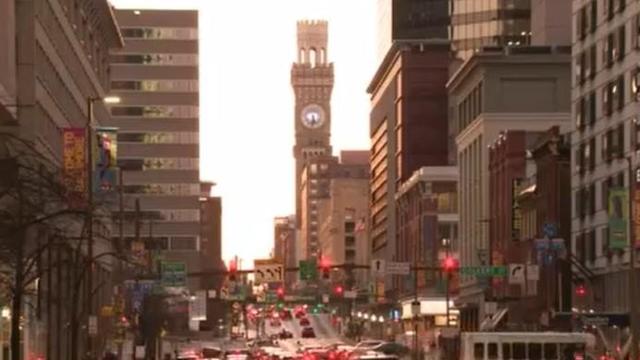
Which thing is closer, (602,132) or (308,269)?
(602,132)

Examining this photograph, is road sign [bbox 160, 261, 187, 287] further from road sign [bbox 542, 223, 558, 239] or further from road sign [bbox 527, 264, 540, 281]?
road sign [bbox 542, 223, 558, 239]

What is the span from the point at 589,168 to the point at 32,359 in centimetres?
3650

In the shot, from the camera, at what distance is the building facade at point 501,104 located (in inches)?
5763

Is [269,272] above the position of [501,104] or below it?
below

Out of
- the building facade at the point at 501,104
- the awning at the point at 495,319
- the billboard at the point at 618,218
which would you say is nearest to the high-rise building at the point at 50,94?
the billboard at the point at 618,218

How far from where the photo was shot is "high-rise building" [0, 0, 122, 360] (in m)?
75.2

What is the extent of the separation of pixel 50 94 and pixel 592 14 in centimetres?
2935

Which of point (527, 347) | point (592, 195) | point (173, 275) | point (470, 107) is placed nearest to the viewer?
point (527, 347)

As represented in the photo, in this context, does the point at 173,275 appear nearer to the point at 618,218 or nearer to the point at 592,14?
the point at 592,14

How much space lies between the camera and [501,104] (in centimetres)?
14838

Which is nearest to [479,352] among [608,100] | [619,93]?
[619,93]

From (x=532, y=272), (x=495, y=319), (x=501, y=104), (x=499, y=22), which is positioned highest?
(x=499, y=22)

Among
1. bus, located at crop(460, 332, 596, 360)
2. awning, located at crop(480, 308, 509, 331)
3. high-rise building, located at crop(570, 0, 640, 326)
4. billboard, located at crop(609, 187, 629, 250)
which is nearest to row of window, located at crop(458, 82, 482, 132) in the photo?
awning, located at crop(480, 308, 509, 331)

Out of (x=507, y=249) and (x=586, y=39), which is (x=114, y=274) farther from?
(x=586, y=39)
